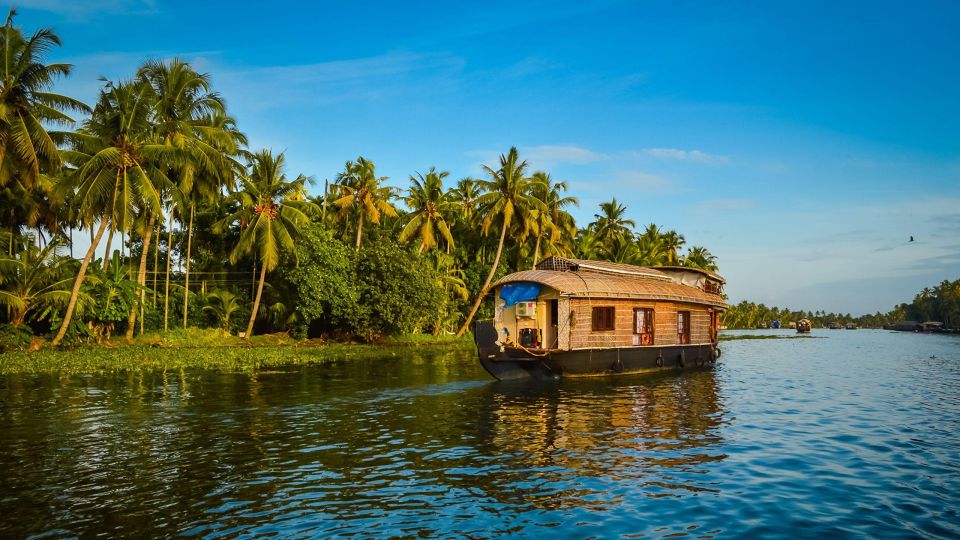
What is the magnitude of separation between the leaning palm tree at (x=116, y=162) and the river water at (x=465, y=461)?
9.44 metres

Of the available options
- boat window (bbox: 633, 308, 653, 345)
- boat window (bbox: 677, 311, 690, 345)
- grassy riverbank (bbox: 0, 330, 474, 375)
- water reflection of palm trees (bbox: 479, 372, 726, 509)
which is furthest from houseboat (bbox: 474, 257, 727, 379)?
grassy riverbank (bbox: 0, 330, 474, 375)

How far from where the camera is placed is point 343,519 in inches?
340

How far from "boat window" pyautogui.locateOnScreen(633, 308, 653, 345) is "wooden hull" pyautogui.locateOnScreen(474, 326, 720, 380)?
51 cm

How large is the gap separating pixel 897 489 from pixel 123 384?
2140 cm

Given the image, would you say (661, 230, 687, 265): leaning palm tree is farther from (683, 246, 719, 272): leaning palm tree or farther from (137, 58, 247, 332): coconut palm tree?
(137, 58, 247, 332): coconut palm tree

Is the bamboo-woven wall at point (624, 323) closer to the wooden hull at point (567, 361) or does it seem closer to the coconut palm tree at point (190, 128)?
the wooden hull at point (567, 361)

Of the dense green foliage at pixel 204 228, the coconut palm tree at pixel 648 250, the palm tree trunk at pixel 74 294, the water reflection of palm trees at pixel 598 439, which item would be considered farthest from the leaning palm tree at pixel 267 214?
the coconut palm tree at pixel 648 250

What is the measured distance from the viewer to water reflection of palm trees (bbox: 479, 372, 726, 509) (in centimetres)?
1034

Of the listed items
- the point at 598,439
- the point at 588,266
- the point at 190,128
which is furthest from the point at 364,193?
the point at 598,439

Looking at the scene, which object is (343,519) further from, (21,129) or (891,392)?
(21,129)

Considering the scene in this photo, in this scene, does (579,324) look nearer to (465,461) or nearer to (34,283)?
(465,461)

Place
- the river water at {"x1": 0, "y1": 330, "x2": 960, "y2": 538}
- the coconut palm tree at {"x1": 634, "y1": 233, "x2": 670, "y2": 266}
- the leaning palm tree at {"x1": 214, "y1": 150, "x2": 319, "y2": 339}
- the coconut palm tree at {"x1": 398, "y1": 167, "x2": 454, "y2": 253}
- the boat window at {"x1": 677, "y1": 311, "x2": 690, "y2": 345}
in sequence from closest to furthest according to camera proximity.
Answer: the river water at {"x1": 0, "y1": 330, "x2": 960, "y2": 538}, the boat window at {"x1": 677, "y1": 311, "x2": 690, "y2": 345}, the leaning palm tree at {"x1": 214, "y1": 150, "x2": 319, "y2": 339}, the coconut palm tree at {"x1": 398, "y1": 167, "x2": 454, "y2": 253}, the coconut palm tree at {"x1": 634, "y1": 233, "x2": 670, "y2": 266}

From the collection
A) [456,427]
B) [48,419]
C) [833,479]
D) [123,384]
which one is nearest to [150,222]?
[123,384]

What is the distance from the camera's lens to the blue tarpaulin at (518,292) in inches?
958
